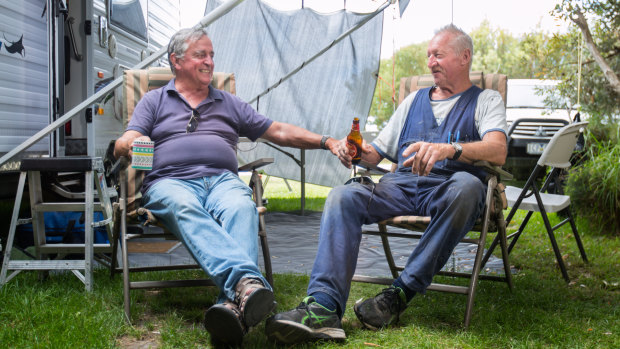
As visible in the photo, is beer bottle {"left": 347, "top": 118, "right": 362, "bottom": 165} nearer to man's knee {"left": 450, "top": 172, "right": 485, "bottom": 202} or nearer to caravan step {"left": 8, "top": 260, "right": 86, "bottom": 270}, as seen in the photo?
man's knee {"left": 450, "top": 172, "right": 485, "bottom": 202}

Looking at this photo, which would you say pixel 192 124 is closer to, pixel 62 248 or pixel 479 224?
pixel 62 248

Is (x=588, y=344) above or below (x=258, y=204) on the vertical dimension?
below

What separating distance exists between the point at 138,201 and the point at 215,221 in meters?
0.49

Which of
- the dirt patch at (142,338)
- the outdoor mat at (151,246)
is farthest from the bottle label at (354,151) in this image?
the outdoor mat at (151,246)

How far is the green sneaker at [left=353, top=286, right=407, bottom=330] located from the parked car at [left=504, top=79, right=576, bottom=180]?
16.0 feet

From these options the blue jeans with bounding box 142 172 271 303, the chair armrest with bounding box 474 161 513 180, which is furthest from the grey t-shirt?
the blue jeans with bounding box 142 172 271 303

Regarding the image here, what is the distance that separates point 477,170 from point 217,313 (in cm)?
134

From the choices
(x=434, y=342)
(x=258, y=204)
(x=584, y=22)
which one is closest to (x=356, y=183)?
(x=258, y=204)

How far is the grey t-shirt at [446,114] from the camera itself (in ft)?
8.90

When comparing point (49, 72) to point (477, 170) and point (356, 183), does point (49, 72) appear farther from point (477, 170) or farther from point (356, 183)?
point (477, 170)

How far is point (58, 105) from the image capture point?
14.2 ft

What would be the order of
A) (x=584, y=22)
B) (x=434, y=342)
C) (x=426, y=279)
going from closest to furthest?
(x=434, y=342)
(x=426, y=279)
(x=584, y=22)

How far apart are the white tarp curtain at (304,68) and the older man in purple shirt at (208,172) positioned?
119 inches

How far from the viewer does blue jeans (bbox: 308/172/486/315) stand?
7.78 feet
